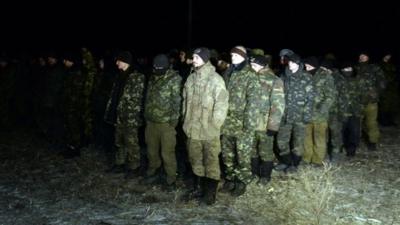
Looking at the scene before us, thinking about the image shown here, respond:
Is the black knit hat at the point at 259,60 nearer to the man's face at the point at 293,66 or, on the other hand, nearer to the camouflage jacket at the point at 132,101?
the man's face at the point at 293,66

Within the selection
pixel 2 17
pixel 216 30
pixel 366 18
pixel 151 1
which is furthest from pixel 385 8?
pixel 2 17

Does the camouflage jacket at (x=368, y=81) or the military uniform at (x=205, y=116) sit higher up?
the camouflage jacket at (x=368, y=81)

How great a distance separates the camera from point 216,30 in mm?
30672

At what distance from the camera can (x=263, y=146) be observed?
7402 mm

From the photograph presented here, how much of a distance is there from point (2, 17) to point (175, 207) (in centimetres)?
2747

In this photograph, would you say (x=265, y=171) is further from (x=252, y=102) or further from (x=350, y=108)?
(x=350, y=108)

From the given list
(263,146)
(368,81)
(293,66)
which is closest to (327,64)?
(293,66)

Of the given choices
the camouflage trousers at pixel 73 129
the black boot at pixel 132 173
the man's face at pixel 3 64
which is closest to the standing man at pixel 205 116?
the black boot at pixel 132 173

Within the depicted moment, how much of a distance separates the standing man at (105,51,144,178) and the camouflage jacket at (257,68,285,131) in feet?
5.90

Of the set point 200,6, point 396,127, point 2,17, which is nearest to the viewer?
point 396,127

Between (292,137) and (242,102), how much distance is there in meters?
1.71

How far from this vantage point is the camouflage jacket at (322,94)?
788cm

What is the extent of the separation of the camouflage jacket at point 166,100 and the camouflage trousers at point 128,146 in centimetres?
62

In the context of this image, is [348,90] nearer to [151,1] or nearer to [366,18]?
[366,18]
